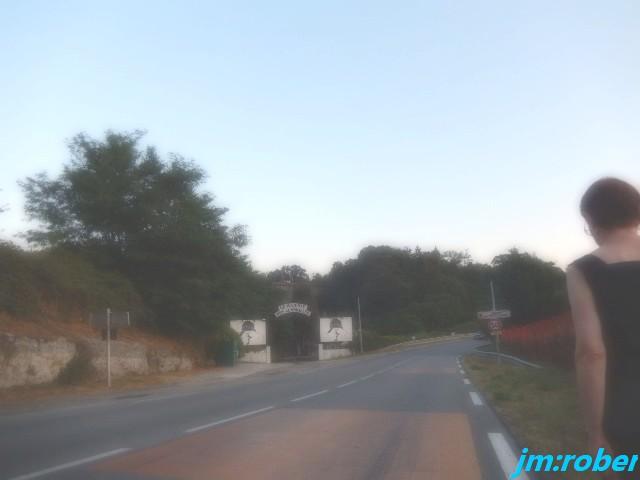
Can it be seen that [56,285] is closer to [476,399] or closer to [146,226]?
[146,226]

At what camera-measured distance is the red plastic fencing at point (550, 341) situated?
21109mm

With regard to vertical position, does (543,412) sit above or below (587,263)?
below

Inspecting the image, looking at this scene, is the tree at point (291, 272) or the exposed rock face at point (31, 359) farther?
the tree at point (291, 272)

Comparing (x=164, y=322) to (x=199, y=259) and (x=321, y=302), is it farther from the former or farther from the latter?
(x=321, y=302)

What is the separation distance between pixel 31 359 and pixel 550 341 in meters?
17.8

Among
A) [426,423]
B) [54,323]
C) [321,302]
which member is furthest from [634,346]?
[321,302]

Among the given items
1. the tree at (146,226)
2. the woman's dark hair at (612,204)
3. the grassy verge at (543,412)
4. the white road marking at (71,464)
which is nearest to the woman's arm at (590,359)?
the woman's dark hair at (612,204)

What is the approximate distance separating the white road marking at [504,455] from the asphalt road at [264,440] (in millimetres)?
15

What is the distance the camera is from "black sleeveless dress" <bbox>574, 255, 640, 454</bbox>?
2.83 metres

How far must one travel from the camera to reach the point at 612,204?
3.07 m

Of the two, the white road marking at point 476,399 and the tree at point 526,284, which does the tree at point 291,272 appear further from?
the white road marking at point 476,399

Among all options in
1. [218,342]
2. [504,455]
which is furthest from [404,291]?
[504,455]

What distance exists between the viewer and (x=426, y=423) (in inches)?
475

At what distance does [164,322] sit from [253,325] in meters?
14.7
